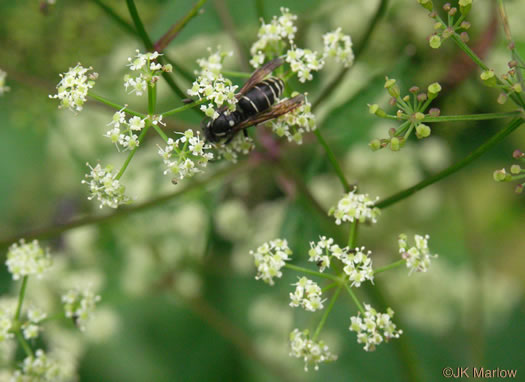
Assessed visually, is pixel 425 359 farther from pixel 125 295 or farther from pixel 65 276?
pixel 65 276

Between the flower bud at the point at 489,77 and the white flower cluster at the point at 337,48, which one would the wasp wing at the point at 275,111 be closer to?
the white flower cluster at the point at 337,48

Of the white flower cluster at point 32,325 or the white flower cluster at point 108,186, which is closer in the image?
the white flower cluster at point 108,186

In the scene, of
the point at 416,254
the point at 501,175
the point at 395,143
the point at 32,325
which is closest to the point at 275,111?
the point at 395,143

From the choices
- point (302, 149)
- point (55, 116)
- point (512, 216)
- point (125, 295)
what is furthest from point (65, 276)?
point (512, 216)

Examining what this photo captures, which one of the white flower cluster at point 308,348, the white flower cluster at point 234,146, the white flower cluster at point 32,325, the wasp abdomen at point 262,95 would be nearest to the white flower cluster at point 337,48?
the wasp abdomen at point 262,95

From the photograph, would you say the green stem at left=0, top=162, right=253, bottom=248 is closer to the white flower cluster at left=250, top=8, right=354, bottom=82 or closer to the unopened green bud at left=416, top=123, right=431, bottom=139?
the white flower cluster at left=250, top=8, right=354, bottom=82

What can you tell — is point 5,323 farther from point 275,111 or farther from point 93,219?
point 275,111
